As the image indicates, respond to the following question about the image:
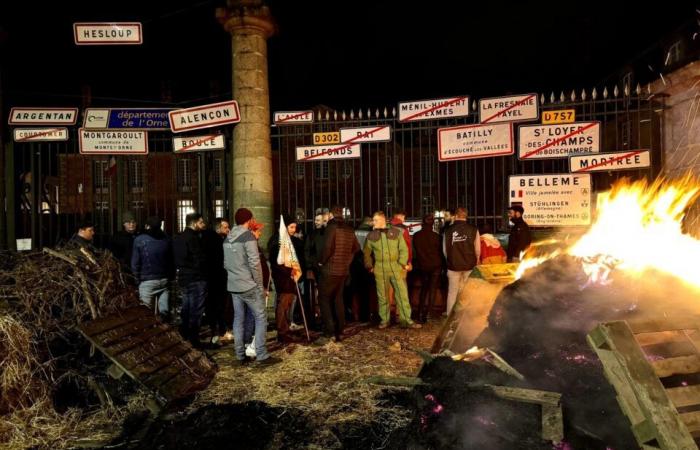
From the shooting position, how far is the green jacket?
8250 millimetres

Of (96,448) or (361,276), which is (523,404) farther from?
(361,276)

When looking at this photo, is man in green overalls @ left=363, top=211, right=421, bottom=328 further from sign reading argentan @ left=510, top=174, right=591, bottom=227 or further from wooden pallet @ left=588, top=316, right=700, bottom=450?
wooden pallet @ left=588, top=316, right=700, bottom=450

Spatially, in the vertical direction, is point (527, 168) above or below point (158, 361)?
above

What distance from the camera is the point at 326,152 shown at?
944 centimetres

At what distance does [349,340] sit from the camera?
7746mm

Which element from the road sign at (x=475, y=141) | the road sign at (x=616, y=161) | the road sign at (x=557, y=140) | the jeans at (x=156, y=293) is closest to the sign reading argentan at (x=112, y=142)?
the jeans at (x=156, y=293)

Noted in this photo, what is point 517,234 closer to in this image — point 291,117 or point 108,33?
point 291,117

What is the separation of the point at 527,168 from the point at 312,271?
1280cm

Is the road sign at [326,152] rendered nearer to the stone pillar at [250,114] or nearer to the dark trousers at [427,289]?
the stone pillar at [250,114]

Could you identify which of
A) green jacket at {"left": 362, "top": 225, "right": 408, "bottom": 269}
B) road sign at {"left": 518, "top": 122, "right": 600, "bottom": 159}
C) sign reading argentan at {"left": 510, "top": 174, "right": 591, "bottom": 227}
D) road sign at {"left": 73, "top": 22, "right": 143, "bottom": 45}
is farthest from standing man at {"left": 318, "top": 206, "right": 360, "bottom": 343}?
road sign at {"left": 73, "top": 22, "right": 143, "bottom": 45}

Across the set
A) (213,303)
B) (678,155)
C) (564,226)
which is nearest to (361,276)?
(213,303)

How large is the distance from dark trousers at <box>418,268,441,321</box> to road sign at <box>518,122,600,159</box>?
2.85m

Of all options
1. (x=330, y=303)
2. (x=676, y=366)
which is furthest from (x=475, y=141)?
(x=676, y=366)

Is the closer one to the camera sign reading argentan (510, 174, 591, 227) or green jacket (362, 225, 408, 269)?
green jacket (362, 225, 408, 269)
